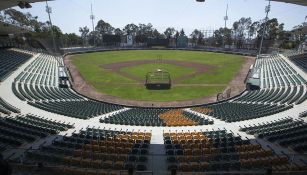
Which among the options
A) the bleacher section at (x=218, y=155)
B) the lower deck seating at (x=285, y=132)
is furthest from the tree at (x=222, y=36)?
the bleacher section at (x=218, y=155)

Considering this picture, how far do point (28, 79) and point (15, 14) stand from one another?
11247 cm

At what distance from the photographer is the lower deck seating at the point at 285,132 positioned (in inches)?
933

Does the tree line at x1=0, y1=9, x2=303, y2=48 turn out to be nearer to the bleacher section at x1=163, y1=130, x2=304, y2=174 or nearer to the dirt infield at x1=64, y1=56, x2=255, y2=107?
the dirt infield at x1=64, y1=56, x2=255, y2=107

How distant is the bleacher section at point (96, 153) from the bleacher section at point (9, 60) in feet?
104

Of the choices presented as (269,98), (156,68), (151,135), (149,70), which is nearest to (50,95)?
(151,135)

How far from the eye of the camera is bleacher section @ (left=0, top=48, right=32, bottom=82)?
52503mm

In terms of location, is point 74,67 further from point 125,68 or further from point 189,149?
point 189,149

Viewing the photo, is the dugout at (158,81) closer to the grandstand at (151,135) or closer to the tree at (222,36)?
the grandstand at (151,135)

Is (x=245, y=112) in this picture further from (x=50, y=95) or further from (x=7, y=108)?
(x=50, y=95)

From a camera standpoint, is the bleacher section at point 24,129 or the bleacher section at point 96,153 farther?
the bleacher section at point 24,129

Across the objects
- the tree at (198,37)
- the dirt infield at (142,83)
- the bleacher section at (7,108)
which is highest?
the tree at (198,37)

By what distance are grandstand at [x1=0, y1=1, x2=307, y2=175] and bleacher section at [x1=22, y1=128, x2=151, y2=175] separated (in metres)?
0.07

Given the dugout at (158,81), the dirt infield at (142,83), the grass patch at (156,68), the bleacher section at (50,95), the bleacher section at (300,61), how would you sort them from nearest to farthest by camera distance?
the bleacher section at (50,95), the dirt infield at (142,83), the bleacher section at (300,61), the dugout at (158,81), the grass patch at (156,68)

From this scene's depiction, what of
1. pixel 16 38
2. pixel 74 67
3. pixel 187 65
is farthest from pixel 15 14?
pixel 187 65
